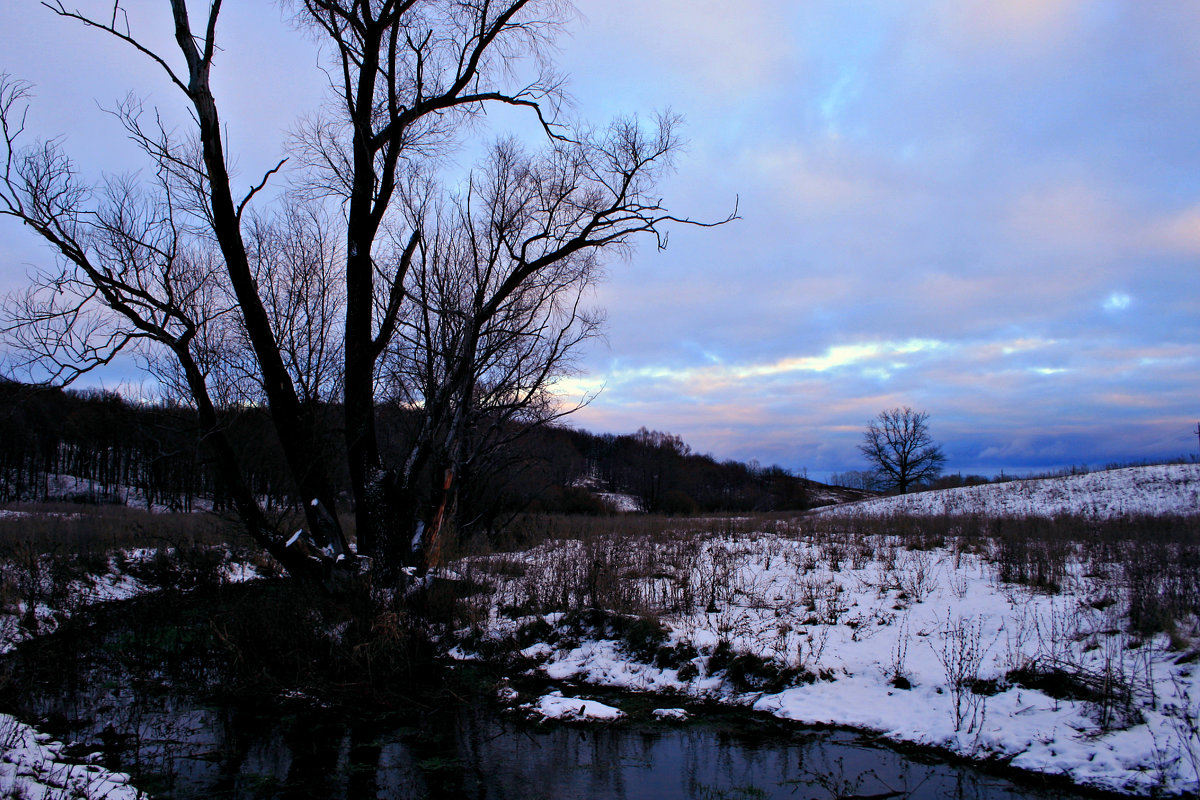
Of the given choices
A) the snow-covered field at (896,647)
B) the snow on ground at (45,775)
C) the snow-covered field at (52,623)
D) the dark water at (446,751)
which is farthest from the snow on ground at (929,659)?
the snow-covered field at (52,623)

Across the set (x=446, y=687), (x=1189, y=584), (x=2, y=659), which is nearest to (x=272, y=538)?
(x=2, y=659)

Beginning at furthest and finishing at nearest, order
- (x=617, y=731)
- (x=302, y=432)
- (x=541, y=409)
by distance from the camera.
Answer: (x=541, y=409) → (x=302, y=432) → (x=617, y=731)

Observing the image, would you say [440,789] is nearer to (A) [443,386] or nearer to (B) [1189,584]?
(A) [443,386]

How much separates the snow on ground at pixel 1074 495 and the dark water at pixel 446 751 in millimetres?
21904

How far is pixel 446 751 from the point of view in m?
6.44

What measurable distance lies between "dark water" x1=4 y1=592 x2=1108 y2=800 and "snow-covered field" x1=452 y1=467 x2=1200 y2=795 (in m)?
0.55

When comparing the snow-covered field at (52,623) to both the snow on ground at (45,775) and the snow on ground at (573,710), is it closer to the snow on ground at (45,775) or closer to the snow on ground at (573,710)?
the snow on ground at (45,775)

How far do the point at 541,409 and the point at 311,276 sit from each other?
6957mm

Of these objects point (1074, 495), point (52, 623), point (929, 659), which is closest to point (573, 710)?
point (929, 659)

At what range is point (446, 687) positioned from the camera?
8.45 m

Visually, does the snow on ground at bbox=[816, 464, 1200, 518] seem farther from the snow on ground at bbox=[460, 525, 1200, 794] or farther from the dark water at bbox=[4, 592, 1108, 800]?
the dark water at bbox=[4, 592, 1108, 800]

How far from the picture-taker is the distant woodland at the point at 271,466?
15.2m

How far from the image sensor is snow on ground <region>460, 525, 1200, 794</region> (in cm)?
578

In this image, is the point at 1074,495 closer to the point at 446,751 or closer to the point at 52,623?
the point at 446,751
